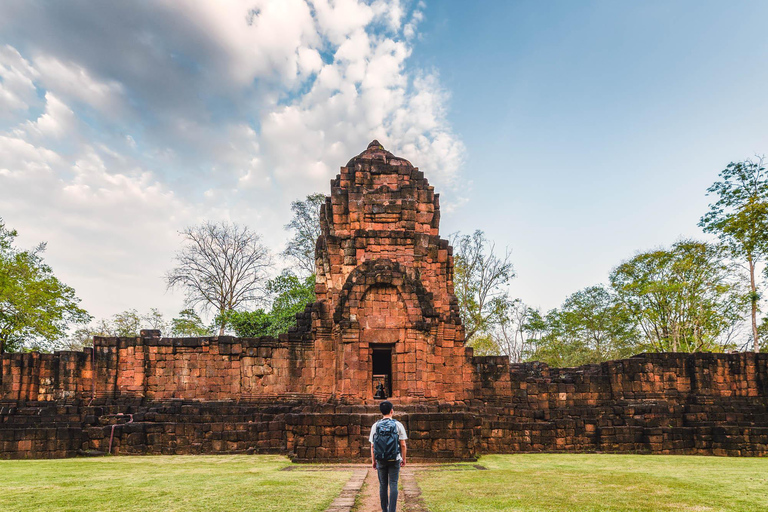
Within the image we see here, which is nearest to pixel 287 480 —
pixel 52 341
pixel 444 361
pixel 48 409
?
pixel 444 361

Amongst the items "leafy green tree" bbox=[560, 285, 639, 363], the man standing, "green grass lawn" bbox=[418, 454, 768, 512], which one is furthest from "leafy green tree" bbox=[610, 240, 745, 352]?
the man standing

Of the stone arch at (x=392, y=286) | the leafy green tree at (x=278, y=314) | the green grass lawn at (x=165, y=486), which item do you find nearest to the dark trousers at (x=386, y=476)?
the green grass lawn at (x=165, y=486)

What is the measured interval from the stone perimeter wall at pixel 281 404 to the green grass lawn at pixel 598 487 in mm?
3054

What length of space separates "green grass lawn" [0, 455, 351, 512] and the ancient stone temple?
2.29m

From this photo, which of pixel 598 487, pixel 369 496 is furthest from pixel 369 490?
pixel 598 487

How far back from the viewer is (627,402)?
16734mm

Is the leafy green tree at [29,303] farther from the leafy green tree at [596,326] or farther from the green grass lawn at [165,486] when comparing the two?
the leafy green tree at [596,326]

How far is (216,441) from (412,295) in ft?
22.4

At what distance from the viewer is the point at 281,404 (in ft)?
50.9

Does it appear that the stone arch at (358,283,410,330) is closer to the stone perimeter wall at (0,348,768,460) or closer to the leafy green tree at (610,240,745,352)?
the stone perimeter wall at (0,348,768,460)

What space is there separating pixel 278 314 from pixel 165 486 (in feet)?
62.7

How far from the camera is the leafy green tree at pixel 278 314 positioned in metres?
A: 26.3

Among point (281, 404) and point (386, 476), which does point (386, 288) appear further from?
Answer: point (386, 476)

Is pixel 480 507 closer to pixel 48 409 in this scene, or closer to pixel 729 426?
pixel 729 426
